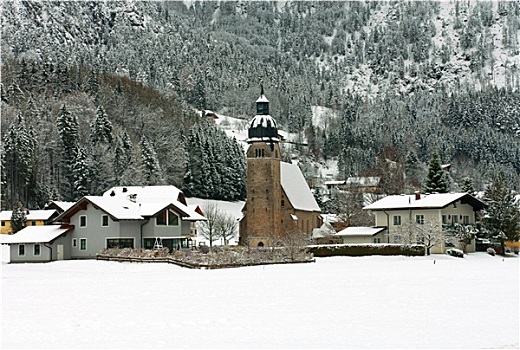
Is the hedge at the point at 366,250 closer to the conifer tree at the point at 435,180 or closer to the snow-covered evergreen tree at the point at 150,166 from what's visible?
the conifer tree at the point at 435,180

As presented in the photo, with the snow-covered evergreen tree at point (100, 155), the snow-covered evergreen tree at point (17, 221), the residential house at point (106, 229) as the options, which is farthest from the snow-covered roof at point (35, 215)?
the residential house at point (106, 229)

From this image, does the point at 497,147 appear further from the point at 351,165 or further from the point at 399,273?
the point at 399,273

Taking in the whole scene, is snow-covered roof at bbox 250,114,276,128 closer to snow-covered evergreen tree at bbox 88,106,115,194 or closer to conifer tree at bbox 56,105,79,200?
snow-covered evergreen tree at bbox 88,106,115,194

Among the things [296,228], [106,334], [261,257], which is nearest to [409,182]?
[296,228]

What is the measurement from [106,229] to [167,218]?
516cm

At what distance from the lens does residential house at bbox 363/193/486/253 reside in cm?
6062

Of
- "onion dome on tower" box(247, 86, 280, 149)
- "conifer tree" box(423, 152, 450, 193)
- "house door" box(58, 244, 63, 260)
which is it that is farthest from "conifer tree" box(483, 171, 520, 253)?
"house door" box(58, 244, 63, 260)

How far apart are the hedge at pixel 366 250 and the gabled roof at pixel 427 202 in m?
5.95

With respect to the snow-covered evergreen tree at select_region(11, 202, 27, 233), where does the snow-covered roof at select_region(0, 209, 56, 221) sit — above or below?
above

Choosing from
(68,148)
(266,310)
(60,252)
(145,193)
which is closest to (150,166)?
(68,148)

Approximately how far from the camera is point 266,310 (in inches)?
901

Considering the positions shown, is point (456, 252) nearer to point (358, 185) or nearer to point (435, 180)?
point (435, 180)

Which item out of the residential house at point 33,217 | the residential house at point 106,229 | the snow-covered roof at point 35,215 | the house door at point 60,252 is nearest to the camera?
the residential house at point 106,229

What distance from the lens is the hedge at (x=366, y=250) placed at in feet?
182
